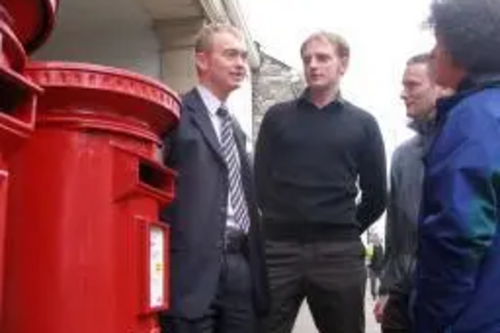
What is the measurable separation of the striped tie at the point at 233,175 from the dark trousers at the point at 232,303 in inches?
6.1

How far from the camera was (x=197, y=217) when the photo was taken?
9.69ft

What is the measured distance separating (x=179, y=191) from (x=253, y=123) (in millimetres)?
9189

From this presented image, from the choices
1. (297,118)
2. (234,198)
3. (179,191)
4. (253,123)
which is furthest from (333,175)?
(253,123)

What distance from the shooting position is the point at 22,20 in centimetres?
190

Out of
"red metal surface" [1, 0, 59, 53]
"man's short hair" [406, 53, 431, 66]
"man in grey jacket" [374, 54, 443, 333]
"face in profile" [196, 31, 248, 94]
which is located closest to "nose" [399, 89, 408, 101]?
"man in grey jacket" [374, 54, 443, 333]

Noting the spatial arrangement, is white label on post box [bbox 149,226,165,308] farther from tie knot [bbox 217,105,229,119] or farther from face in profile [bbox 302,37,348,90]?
face in profile [bbox 302,37,348,90]

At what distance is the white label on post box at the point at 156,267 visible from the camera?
2428 millimetres

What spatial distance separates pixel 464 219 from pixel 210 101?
137cm

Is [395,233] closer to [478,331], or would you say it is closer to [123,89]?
[478,331]

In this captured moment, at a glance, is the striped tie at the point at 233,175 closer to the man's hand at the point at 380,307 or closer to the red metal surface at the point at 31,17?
the man's hand at the point at 380,307

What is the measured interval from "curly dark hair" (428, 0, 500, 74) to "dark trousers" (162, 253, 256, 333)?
3.88 ft

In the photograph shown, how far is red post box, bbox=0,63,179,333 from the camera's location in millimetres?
2246

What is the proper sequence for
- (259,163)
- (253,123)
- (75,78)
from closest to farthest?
(75,78), (259,163), (253,123)

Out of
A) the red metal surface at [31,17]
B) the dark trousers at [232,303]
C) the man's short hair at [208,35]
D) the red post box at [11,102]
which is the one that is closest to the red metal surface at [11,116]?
the red post box at [11,102]
